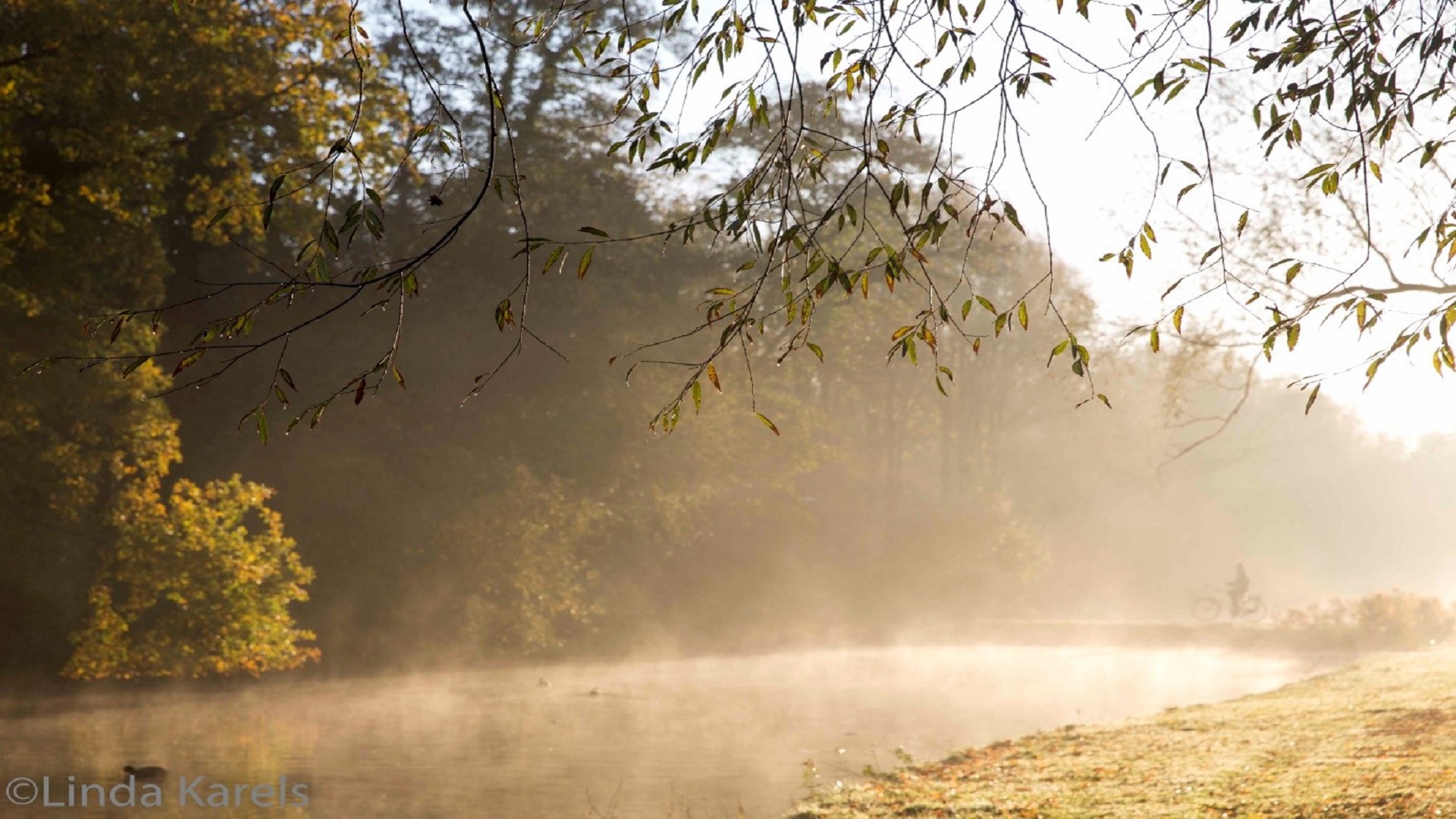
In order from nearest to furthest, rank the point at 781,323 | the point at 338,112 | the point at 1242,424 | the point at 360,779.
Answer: the point at 360,779 → the point at 338,112 → the point at 781,323 → the point at 1242,424

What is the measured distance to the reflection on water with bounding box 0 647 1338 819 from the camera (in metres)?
9.09

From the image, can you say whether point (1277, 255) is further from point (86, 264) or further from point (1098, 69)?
point (86, 264)

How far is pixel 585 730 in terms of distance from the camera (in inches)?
507

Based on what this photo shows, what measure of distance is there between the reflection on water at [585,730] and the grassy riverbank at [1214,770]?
1209 millimetres

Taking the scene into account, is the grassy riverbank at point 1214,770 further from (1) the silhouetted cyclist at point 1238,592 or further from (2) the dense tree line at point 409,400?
(1) the silhouetted cyclist at point 1238,592

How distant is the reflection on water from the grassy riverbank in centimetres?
121

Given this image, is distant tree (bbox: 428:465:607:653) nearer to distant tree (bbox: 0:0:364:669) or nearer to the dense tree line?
the dense tree line

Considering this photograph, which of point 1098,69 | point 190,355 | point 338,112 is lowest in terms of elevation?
point 190,355

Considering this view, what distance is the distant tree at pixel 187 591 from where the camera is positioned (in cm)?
A: 1359

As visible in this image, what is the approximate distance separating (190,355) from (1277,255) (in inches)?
461

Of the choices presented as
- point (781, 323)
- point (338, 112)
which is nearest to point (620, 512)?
point (781, 323)

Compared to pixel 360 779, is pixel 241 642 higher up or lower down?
higher up

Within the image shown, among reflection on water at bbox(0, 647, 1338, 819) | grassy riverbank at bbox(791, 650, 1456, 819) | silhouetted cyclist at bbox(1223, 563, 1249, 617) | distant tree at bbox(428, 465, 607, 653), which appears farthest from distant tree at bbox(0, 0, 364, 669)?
silhouetted cyclist at bbox(1223, 563, 1249, 617)

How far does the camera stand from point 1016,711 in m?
14.9
